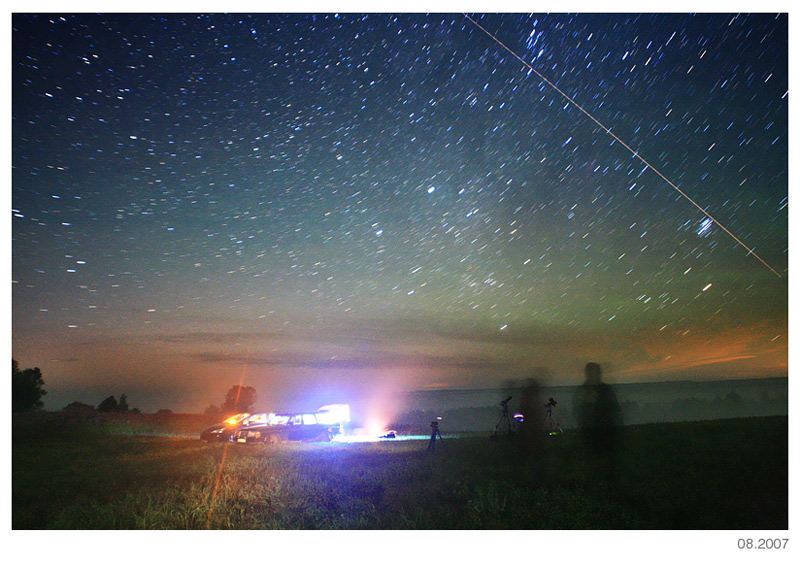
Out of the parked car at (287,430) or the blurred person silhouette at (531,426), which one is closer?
the blurred person silhouette at (531,426)

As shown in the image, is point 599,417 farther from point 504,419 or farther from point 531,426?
point 504,419

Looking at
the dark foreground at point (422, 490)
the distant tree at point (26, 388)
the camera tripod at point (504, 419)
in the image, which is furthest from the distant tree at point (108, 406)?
the camera tripod at point (504, 419)

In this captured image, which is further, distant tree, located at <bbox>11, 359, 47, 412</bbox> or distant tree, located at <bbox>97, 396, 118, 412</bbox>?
distant tree, located at <bbox>97, 396, 118, 412</bbox>

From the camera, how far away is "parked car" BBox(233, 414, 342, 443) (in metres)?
15.7

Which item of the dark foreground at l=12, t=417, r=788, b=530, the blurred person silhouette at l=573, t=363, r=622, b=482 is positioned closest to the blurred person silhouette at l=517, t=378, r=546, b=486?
the dark foreground at l=12, t=417, r=788, b=530

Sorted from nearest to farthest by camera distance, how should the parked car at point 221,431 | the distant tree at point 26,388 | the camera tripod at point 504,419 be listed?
the distant tree at point 26,388
the camera tripod at point 504,419
the parked car at point 221,431

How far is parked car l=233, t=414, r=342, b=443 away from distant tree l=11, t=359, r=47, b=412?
5743 mm

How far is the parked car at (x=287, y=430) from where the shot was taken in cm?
1570

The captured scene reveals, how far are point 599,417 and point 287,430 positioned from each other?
10.6m

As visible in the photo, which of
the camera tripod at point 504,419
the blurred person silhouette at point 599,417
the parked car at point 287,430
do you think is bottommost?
the parked car at point 287,430

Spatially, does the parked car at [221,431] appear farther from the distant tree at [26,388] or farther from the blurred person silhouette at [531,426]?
the blurred person silhouette at [531,426]

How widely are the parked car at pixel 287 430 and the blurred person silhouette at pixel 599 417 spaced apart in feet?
32.0

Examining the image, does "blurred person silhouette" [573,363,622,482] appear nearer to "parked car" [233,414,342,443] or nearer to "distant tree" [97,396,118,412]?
"parked car" [233,414,342,443]
